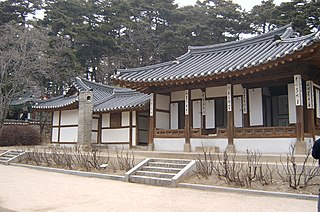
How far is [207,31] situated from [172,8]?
643 centimetres

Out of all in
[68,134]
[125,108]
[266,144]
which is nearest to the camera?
[266,144]

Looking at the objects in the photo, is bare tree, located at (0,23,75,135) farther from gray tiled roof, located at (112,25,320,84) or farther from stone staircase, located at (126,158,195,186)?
stone staircase, located at (126,158,195,186)

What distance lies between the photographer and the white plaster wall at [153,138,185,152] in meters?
14.8

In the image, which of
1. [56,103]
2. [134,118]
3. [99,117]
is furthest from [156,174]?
[56,103]

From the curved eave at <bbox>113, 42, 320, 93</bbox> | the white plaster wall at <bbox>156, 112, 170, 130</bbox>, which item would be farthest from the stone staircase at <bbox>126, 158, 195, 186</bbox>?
the white plaster wall at <bbox>156, 112, 170, 130</bbox>

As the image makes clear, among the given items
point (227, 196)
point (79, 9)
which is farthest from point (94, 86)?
point (227, 196)

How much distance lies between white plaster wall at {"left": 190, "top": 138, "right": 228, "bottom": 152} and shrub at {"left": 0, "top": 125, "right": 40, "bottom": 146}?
16065 millimetres

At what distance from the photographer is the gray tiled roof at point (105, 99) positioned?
19253mm

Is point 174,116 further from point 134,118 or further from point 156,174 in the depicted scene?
point 156,174

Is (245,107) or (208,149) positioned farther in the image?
(245,107)

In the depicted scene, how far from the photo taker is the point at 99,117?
21438 mm

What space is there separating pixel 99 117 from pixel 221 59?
998 cm

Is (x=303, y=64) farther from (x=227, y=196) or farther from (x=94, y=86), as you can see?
(x=94, y=86)

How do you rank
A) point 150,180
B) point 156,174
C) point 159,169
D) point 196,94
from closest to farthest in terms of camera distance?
1. point 150,180
2. point 156,174
3. point 159,169
4. point 196,94
